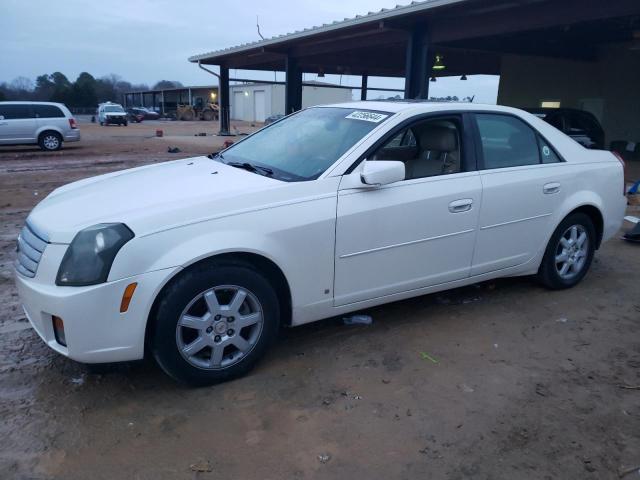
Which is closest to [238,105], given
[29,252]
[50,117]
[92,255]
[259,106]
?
[259,106]

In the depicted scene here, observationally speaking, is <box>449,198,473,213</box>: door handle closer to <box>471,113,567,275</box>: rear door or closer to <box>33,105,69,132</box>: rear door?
<box>471,113,567,275</box>: rear door

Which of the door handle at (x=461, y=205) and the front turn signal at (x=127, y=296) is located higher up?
the door handle at (x=461, y=205)

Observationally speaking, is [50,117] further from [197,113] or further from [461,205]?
[197,113]

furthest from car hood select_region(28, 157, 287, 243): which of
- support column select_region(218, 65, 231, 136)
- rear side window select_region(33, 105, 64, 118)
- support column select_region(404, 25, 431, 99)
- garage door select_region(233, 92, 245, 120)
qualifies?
garage door select_region(233, 92, 245, 120)

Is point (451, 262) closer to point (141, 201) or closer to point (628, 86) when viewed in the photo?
point (141, 201)

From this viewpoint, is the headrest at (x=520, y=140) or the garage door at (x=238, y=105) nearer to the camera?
the headrest at (x=520, y=140)

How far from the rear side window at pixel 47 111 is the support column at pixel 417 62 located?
11761 millimetres

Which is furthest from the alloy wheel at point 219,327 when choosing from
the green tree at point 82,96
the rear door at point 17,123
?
the green tree at point 82,96

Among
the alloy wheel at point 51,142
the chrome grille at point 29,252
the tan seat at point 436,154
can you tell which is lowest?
the alloy wheel at point 51,142

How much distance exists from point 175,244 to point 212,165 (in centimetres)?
125

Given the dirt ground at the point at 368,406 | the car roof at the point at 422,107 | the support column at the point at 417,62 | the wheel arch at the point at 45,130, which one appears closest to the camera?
the dirt ground at the point at 368,406

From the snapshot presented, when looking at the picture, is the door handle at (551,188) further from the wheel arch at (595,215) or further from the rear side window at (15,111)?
the rear side window at (15,111)

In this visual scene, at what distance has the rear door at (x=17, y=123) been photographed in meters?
16.3

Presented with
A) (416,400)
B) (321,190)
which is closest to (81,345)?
(321,190)
